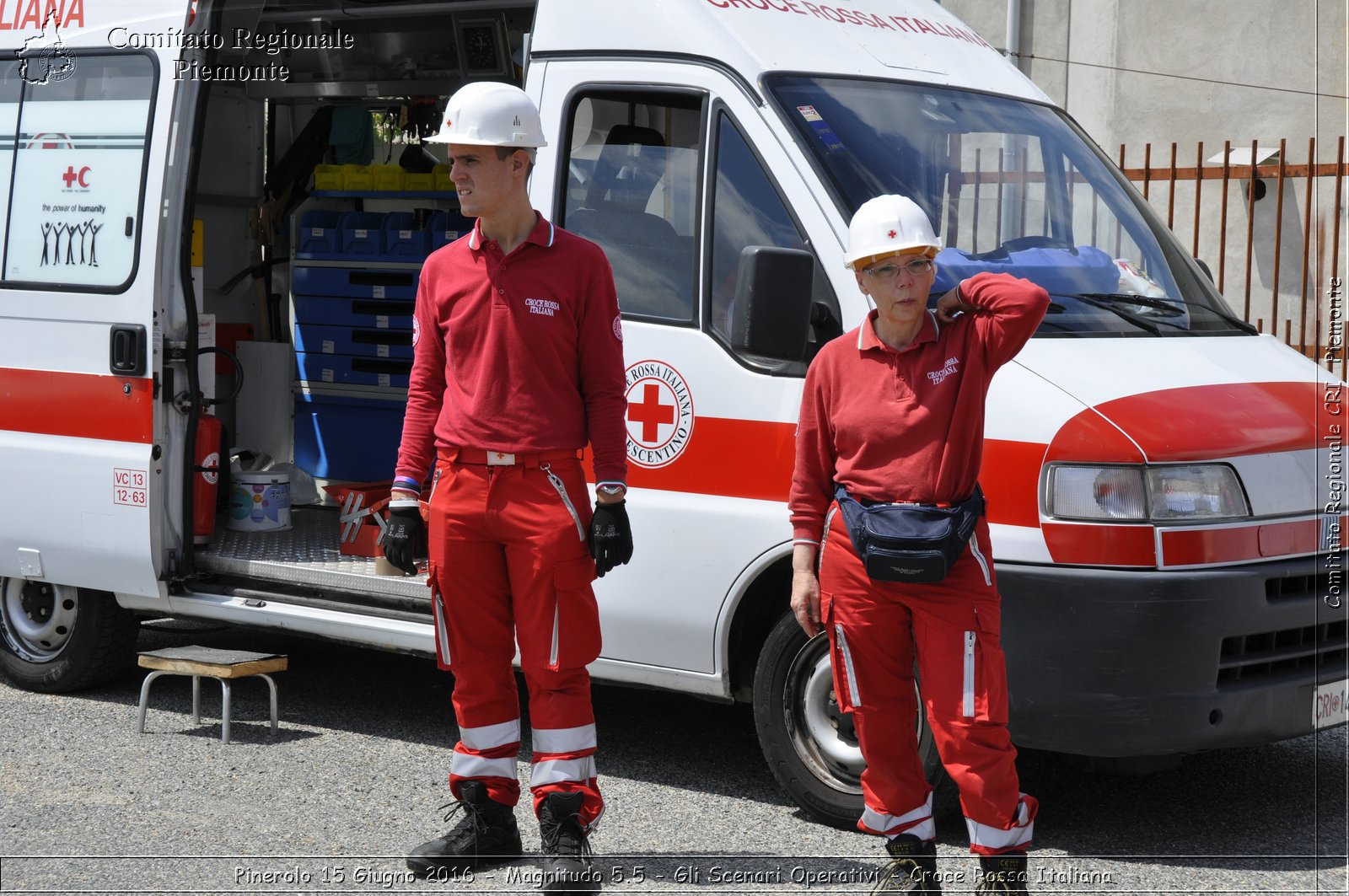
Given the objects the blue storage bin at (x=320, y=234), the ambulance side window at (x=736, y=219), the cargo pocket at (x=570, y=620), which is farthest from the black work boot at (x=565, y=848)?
the blue storage bin at (x=320, y=234)

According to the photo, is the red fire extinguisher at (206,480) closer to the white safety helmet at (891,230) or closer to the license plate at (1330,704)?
the white safety helmet at (891,230)

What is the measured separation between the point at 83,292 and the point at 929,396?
12.3 feet

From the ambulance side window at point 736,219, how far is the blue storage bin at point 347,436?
10.8 ft

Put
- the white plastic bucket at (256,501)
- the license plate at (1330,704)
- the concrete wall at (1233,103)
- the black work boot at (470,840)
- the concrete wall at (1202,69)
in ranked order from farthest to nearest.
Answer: the concrete wall at (1202,69) < the concrete wall at (1233,103) < the white plastic bucket at (256,501) < the license plate at (1330,704) < the black work boot at (470,840)

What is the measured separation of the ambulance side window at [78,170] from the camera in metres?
6.32

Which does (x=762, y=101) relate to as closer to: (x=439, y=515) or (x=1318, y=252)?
(x=439, y=515)

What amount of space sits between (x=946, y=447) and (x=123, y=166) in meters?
3.81

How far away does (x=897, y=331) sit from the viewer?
4035 mm

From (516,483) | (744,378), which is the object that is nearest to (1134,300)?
(744,378)

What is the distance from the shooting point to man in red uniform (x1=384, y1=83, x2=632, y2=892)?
4395 mm

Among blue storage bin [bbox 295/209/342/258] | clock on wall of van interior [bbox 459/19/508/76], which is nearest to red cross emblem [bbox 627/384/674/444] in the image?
clock on wall of van interior [bbox 459/19/508/76]

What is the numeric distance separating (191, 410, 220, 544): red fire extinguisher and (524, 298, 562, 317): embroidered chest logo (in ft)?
8.26

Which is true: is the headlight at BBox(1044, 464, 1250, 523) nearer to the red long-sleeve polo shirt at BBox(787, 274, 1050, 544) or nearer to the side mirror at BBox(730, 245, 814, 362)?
the red long-sleeve polo shirt at BBox(787, 274, 1050, 544)

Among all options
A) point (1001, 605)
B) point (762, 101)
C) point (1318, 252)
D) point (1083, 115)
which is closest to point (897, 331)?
point (1001, 605)
